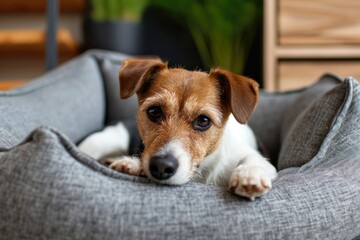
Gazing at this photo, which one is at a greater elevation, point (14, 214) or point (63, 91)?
point (14, 214)

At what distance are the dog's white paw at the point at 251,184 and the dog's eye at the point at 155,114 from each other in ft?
1.35

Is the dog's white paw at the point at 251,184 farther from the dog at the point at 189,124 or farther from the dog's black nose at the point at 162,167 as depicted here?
the dog's black nose at the point at 162,167

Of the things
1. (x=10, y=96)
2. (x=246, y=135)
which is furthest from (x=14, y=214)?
(x=246, y=135)

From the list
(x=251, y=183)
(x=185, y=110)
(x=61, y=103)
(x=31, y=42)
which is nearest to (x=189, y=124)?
(x=185, y=110)

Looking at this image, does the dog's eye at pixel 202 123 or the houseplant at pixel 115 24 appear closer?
the dog's eye at pixel 202 123

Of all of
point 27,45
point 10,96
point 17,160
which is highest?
point 17,160

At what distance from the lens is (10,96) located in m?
2.06

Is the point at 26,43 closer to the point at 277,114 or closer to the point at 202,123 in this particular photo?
the point at 277,114

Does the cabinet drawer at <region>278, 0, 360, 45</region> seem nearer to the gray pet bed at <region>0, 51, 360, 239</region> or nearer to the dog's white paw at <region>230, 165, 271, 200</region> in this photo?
the gray pet bed at <region>0, 51, 360, 239</region>

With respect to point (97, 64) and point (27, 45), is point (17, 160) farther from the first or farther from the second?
point (27, 45)

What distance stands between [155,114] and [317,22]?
6.33 feet

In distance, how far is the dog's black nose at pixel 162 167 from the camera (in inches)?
52.9

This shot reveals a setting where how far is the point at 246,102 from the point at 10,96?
1133 mm

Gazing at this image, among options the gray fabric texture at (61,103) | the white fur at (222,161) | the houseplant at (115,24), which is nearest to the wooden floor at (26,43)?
the houseplant at (115,24)
